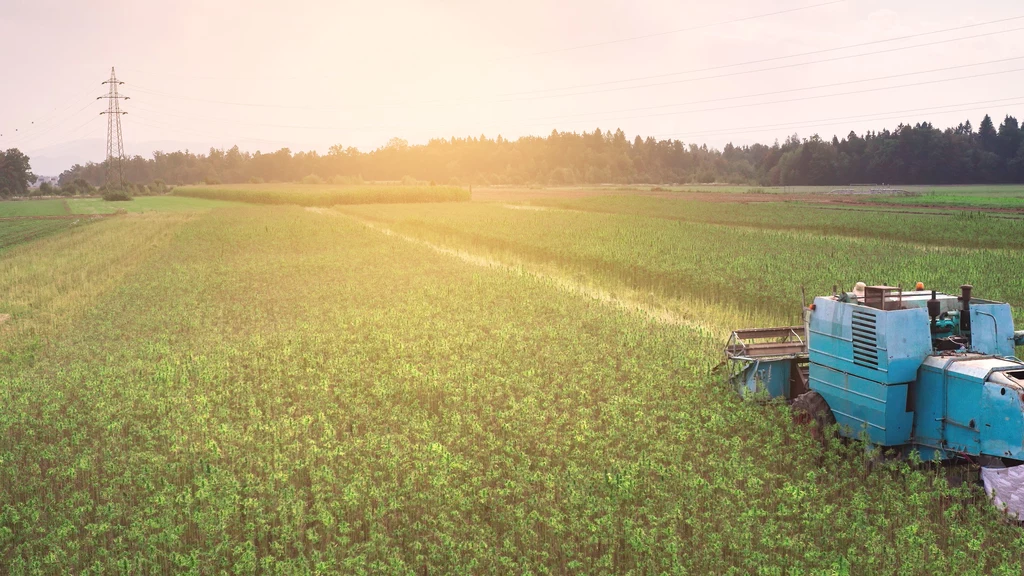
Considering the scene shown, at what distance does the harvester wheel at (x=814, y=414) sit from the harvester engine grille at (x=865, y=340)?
79 cm

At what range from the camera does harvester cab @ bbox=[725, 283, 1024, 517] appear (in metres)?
6.73

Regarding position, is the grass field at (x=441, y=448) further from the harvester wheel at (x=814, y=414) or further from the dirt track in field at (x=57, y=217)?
the dirt track in field at (x=57, y=217)

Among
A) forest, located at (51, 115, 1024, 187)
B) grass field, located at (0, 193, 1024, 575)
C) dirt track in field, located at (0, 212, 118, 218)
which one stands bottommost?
grass field, located at (0, 193, 1024, 575)

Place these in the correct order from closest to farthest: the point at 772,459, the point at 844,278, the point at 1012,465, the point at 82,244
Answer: the point at 1012,465 → the point at 772,459 → the point at 844,278 → the point at 82,244

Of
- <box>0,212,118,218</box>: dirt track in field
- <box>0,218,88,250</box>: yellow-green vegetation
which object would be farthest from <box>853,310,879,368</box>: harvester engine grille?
<box>0,212,118,218</box>: dirt track in field

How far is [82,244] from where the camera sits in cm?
3809

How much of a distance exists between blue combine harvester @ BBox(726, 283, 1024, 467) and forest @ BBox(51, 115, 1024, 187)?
304 ft

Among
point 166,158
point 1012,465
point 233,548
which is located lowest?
point 233,548

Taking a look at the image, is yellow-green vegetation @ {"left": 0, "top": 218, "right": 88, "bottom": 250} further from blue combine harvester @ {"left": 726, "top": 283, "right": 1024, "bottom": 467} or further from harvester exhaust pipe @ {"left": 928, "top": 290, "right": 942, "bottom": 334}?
harvester exhaust pipe @ {"left": 928, "top": 290, "right": 942, "bottom": 334}

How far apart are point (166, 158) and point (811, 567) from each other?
6644 inches

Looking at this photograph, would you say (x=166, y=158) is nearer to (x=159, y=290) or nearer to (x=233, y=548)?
(x=159, y=290)

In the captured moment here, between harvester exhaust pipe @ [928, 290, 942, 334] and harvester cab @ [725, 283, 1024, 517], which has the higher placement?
harvester exhaust pipe @ [928, 290, 942, 334]

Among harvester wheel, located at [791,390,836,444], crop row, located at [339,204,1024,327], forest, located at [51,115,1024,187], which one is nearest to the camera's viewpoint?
harvester wheel, located at [791,390,836,444]

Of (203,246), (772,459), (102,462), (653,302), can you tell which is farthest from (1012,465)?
(203,246)
